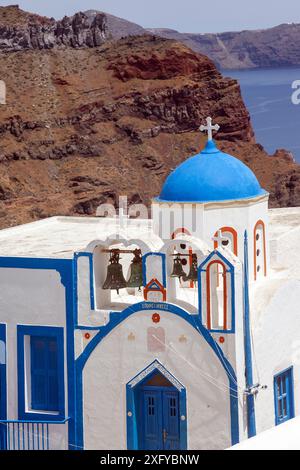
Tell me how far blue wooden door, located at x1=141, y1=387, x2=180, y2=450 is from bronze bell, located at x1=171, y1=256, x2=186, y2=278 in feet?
5.63

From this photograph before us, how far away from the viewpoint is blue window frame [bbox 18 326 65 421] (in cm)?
1814

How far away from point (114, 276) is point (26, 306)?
159cm

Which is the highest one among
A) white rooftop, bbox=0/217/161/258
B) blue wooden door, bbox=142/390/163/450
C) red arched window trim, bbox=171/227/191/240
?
red arched window trim, bbox=171/227/191/240

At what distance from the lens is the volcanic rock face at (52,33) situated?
269ft

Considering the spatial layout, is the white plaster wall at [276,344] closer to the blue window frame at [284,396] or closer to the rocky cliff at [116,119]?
the blue window frame at [284,396]

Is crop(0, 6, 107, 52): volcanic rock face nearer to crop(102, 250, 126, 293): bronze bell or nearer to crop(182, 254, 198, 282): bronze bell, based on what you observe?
crop(102, 250, 126, 293): bronze bell

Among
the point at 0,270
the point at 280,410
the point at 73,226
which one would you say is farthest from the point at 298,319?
the point at 73,226

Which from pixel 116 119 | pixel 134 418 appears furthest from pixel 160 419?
pixel 116 119

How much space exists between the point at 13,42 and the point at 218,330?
67.7 m

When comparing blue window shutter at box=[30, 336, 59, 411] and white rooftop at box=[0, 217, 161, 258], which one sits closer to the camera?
blue window shutter at box=[30, 336, 59, 411]

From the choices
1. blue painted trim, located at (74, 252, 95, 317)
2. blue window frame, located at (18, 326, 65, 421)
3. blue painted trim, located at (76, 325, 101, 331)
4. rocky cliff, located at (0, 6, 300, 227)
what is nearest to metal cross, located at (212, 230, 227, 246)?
blue painted trim, located at (74, 252, 95, 317)

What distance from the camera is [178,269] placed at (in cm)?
1717

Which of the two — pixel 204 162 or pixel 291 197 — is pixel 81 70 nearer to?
pixel 291 197

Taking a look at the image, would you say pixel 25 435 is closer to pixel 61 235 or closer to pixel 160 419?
pixel 160 419
